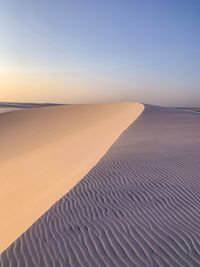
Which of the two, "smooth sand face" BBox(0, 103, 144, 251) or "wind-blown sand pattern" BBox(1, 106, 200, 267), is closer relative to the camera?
"wind-blown sand pattern" BBox(1, 106, 200, 267)

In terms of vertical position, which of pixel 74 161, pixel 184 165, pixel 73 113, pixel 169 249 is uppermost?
pixel 169 249

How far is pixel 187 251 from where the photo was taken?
4.64 metres

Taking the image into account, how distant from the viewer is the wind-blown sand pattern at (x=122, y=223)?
4621 mm

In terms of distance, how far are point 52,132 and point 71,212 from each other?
839 inches

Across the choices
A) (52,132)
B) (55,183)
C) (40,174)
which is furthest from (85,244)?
(52,132)

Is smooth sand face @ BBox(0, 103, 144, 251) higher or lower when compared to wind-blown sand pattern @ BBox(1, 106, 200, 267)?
lower

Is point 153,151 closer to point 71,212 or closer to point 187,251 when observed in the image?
point 71,212

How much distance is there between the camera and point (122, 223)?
18.6ft

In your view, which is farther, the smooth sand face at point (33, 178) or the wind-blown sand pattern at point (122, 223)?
the smooth sand face at point (33, 178)

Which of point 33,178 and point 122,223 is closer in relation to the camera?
point 122,223

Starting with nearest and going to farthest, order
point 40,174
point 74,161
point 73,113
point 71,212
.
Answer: point 71,212 → point 40,174 → point 74,161 → point 73,113

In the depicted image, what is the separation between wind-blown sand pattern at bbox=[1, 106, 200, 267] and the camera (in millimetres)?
4621

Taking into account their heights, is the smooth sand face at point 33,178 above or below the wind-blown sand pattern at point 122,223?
below

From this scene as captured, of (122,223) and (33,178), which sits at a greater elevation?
(122,223)
